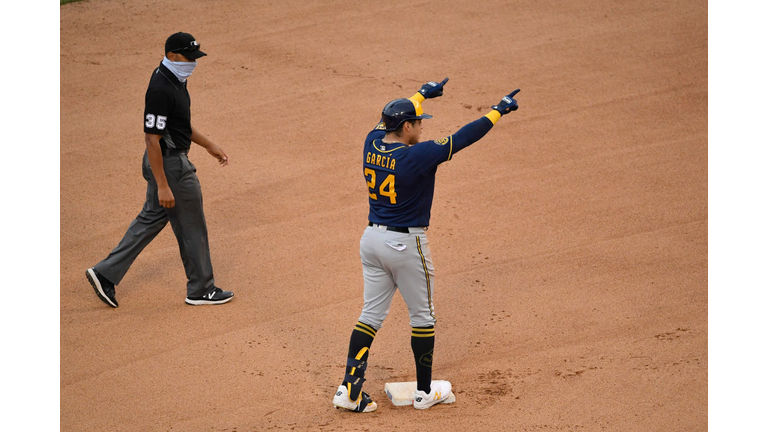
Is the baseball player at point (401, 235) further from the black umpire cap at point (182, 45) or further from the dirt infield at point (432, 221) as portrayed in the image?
the black umpire cap at point (182, 45)

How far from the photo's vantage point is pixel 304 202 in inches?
298

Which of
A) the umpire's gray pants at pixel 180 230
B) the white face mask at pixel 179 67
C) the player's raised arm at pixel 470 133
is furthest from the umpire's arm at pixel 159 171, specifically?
the player's raised arm at pixel 470 133

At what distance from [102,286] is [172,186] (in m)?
1.00

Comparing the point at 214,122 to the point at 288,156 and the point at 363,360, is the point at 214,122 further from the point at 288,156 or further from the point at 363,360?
the point at 363,360

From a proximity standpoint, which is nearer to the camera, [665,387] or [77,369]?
[665,387]

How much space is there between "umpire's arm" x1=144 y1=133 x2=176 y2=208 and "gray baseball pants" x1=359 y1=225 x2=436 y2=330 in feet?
5.69

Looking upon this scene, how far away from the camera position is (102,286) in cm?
589

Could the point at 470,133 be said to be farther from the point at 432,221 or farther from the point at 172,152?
the point at 432,221

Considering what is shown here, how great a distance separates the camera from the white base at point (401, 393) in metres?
4.82

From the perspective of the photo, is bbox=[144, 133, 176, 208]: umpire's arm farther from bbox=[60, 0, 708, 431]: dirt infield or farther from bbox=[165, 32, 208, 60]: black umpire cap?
bbox=[60, 0, 708, 431]: dirt infield

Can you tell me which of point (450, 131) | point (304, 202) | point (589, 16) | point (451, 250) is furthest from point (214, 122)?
point (589, 16)

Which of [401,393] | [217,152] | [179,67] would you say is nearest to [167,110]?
[179,67]

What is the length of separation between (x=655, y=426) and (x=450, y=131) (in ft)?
15.8

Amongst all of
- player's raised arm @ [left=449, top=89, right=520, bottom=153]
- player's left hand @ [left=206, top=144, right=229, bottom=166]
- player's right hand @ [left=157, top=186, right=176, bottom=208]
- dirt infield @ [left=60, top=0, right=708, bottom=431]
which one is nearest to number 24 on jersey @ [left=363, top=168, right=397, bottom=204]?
player's raised arm @ [left=449, top=89, right=520, bottom=153]
